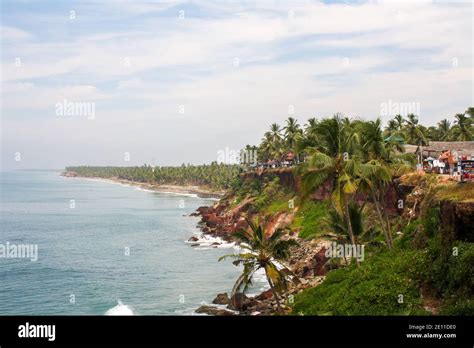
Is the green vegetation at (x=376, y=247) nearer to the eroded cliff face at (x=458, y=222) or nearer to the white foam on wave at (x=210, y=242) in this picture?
the eroded cliff face at (x=458, y=222)

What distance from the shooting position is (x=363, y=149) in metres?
27.8

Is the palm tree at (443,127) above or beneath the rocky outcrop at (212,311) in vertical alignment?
above

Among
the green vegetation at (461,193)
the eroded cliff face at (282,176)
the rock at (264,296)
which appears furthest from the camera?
the eroded cliff face at (282,176)

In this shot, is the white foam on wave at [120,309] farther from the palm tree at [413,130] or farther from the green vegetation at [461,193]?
the palm tree at [413,130]

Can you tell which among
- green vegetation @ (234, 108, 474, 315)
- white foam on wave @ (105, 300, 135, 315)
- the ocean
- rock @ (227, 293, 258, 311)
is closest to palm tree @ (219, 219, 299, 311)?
green vegetation @ (234, 108, 474, 315)

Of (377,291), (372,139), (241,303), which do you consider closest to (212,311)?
(241,303)

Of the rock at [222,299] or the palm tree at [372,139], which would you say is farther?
the rock at [222,299]

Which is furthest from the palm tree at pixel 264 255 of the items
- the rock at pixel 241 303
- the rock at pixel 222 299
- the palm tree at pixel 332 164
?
the rock at pixel 222 299

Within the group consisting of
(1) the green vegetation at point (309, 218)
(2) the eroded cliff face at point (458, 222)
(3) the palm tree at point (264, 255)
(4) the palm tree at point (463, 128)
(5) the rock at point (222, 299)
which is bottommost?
(5) the rock at point (222, 299)

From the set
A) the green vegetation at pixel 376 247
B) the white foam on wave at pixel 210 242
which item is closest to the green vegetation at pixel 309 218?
the white foam on wave at pixel 210 242

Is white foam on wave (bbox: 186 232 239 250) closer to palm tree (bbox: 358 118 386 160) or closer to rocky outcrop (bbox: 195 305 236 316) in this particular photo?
rocky outcrop (bbox: 195 305 236 316)

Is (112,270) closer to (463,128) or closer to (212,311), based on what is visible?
(212,311)

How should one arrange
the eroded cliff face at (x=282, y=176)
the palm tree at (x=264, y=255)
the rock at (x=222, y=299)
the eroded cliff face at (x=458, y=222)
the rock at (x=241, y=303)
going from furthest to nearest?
the eroded cliff face at (x=282, y=176), the rock at (x=222, y=299), the rock at (x=241, y=303), the palm tree at (x=264, y=255), the eroded cliff face at (x=458, y=222)

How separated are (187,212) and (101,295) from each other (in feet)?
218
